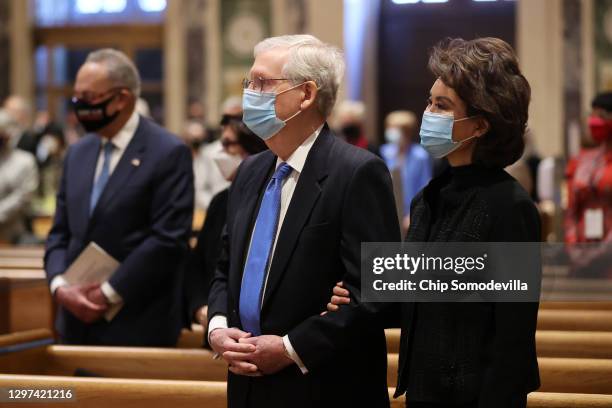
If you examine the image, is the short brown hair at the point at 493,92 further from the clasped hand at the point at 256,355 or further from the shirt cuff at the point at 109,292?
the shirt cuff at the point at 109,292

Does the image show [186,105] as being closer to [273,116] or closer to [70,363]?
[70,363]

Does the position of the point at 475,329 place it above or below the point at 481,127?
below

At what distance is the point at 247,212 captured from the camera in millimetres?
3098

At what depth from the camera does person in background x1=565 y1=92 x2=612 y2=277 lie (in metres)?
5.69

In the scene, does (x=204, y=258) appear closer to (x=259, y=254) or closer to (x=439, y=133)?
(x=259, y=254)

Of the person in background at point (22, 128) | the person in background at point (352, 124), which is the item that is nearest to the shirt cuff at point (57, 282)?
the person in background at point (352, 124)

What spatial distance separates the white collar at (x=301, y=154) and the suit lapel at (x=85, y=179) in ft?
5.69

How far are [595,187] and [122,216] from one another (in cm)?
288

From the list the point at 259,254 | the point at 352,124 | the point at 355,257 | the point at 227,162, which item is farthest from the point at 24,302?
the point at 352,124

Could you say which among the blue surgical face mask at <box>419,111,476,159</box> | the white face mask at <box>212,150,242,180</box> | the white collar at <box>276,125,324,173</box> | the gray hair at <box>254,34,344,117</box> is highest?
the gray hair at <box>254,34,344,117</box>

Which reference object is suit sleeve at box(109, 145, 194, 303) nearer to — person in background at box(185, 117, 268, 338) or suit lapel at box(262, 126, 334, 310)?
person in background at box(185, 117, 268, 338)

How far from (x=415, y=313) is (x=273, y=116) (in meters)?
Result: 0.75

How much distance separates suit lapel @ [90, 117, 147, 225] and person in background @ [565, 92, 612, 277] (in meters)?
2.65

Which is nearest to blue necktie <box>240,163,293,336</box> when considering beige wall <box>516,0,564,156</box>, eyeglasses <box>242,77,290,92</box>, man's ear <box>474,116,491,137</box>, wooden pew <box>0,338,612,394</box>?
eyeglasses <box>242,77,290,92</box>
